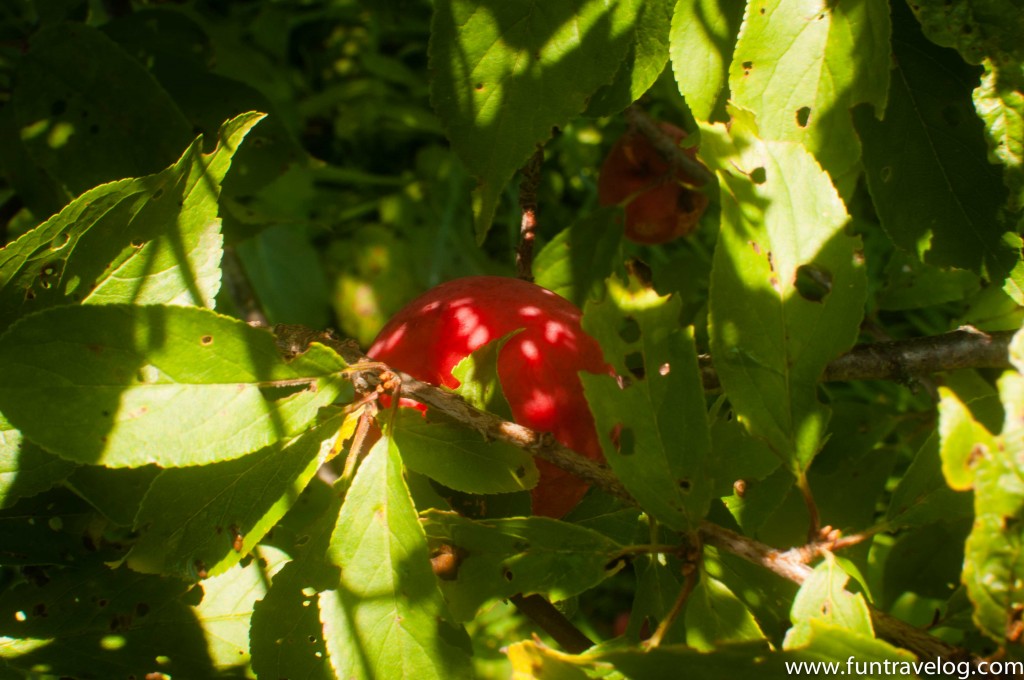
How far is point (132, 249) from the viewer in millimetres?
960

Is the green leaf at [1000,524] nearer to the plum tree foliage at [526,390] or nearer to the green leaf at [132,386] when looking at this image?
the plum tree foliage at [526,390]

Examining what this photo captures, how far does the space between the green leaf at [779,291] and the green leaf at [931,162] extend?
1.07ft

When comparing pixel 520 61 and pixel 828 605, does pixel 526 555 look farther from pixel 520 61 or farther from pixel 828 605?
pixel 520 61

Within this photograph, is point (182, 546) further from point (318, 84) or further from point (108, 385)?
point (318, 84)

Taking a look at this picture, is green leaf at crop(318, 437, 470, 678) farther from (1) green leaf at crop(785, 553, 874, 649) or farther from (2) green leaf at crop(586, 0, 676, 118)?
(2) green leaf at crop(586, 0, 676, 118)

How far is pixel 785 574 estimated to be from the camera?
0.84 meters

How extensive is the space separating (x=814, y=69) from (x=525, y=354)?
47 centimetres

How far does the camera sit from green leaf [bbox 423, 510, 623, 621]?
0.87m

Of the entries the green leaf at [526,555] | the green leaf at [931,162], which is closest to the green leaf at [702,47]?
the green leaf at [931,162]

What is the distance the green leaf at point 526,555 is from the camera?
87cm

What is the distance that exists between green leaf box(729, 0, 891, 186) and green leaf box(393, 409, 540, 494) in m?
0.47

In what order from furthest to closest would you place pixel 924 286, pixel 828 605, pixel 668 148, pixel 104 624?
pixel 668 148, pixel 924 286, pixel 104 624, pixel 828 605

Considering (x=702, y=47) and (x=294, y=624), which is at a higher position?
(x=702, y=47)

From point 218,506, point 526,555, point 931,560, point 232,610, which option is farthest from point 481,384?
point 931,560
